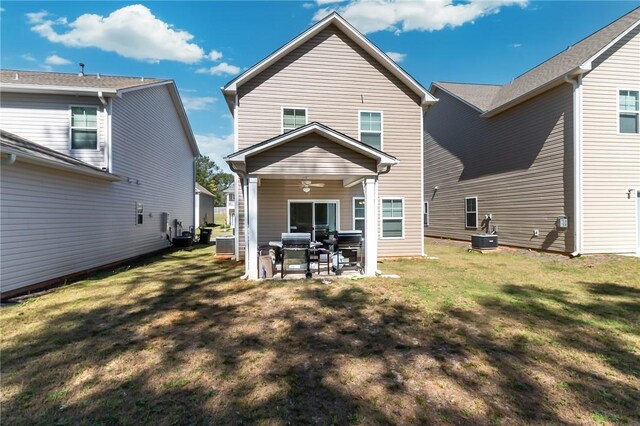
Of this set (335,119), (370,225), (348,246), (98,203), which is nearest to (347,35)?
(335,119)

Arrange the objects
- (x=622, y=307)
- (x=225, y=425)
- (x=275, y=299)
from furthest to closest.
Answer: (x=275, y=299) → (x=622, y=307) → (x=225, y=425)

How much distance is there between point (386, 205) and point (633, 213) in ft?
27.0

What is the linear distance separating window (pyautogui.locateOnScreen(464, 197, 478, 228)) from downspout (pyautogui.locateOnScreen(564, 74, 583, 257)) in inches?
189

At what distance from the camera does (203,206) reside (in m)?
31.7

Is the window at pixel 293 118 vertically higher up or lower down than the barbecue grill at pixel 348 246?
higher up

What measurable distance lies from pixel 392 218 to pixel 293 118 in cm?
499

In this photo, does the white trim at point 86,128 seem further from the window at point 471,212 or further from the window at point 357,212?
the window at point 471,212

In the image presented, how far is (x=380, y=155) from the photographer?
7.43m

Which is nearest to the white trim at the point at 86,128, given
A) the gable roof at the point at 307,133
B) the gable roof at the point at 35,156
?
the gable roof at the point at 35,156

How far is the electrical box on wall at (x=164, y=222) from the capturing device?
47.6 feet

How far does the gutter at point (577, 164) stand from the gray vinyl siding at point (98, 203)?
1502cm

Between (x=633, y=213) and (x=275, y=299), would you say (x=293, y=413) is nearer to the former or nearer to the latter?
(x=275, y=299)

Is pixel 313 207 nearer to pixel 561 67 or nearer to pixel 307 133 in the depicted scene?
pixel 307 133

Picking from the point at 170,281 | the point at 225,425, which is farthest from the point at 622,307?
the point at 170,281
